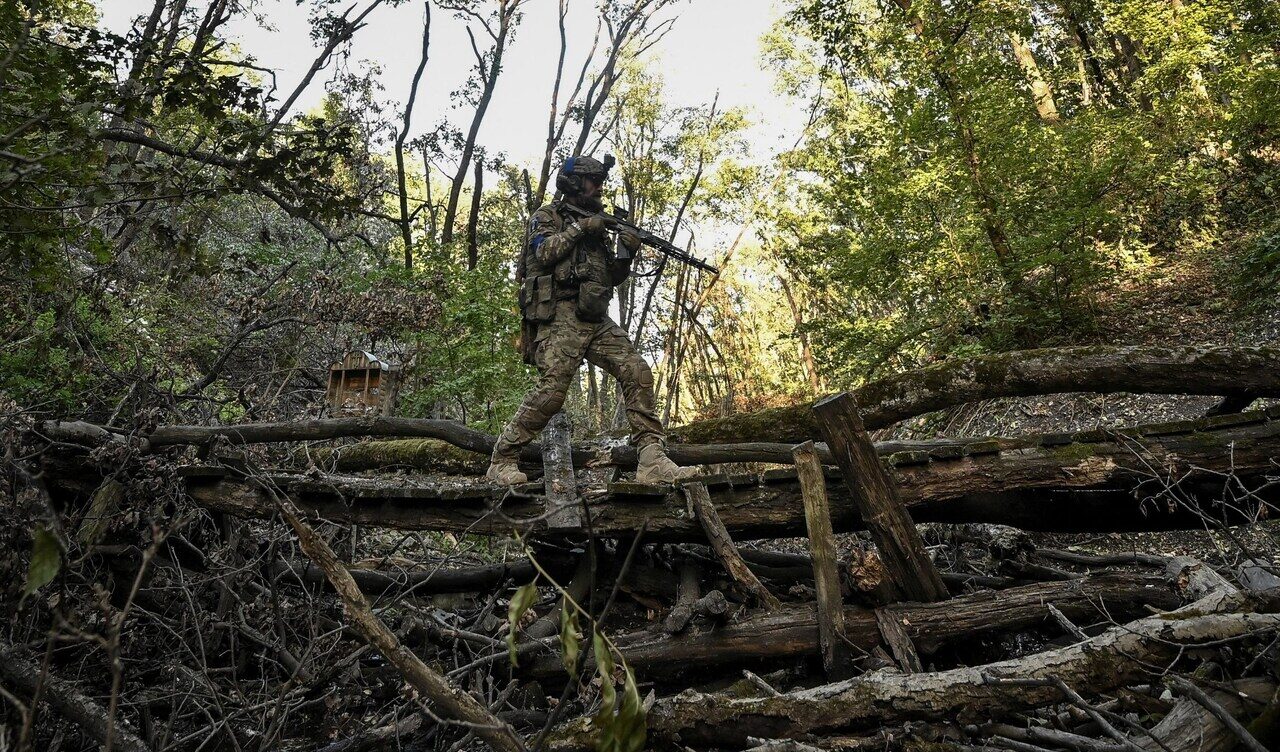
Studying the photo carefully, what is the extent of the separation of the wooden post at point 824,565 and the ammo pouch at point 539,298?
2267 mm

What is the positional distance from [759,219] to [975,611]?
60.8ft

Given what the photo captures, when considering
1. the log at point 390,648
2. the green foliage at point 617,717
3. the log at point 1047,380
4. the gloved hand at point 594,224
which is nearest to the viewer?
the green foliage at point 617,717

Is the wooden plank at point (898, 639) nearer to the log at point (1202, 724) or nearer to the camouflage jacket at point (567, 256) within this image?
the log at point (1202, 724)

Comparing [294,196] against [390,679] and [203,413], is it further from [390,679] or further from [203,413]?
[390,679]

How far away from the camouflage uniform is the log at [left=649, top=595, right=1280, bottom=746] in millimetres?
2434

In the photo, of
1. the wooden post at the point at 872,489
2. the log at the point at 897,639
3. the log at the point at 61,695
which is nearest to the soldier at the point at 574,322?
the wooden post at the point at 872,489

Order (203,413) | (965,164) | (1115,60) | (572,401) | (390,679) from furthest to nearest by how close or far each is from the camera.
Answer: (572,401) → (1115,60) → (965,164) → (203,413) → (390,679)

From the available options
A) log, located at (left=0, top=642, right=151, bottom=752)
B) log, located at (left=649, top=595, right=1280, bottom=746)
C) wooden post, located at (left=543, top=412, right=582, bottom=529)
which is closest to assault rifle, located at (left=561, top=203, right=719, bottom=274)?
wooden post, located at (left=543, top=412, right=582, bottom=529)

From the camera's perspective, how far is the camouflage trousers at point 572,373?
217 inches

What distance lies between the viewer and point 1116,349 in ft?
16.6

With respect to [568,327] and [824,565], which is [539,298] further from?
[824,565]

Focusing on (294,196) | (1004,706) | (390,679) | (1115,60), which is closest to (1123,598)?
(1004,706)

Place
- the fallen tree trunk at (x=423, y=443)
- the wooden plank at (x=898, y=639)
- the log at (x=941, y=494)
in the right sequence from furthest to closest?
the fallen tree trunk at (x=423, y=443) → the log at (x=941, y=494) → the wooden plank at (x=898, y=639)

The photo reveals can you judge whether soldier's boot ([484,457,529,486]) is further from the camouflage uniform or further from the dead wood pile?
the dead wood pile
